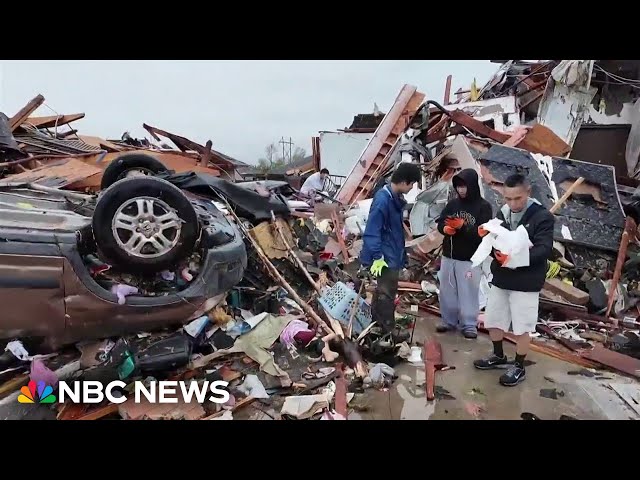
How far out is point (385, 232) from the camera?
428 cm

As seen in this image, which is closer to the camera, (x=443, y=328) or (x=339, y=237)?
(x=443, y=328)

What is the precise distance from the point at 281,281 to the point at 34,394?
2339mm

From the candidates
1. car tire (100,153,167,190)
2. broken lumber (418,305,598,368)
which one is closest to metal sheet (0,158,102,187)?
car tire (100,153,167,190)

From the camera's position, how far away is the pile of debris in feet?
10.4

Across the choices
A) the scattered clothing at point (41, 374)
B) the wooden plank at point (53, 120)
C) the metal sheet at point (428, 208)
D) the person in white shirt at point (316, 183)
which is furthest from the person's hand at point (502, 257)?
the wooden plank at point (53, 120)

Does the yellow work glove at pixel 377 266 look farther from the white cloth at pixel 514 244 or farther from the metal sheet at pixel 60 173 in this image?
the metal sheet at pixel 60 173

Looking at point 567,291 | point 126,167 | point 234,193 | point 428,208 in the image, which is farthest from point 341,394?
point 428,208

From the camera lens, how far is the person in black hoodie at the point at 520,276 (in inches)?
138

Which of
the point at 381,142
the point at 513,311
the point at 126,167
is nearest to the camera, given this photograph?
the point at 513,311

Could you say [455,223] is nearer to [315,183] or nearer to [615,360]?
[615,360]

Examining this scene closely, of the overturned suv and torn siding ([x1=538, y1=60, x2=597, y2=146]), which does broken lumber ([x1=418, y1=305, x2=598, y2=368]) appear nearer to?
the overturned suv

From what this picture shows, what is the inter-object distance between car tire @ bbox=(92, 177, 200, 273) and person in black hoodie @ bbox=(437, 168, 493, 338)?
2545mm

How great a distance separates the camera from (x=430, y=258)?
6688 mm
